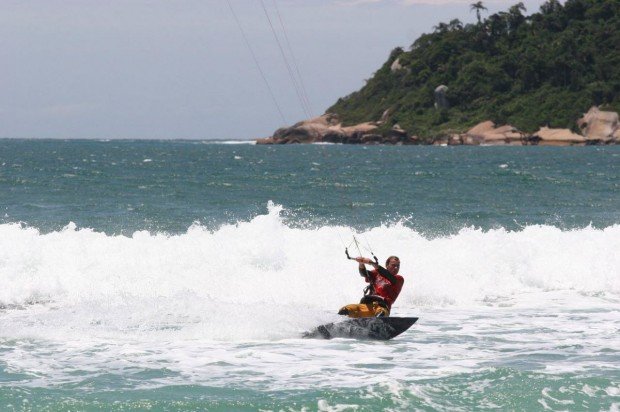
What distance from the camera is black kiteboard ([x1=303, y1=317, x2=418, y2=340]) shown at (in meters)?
15.3

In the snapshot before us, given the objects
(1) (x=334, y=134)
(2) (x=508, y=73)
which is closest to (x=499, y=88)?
(2) (x=508, y=73)

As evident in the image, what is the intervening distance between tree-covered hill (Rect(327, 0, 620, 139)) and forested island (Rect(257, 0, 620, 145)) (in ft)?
0.56

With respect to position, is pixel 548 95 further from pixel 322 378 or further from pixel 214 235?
pixel 322 378

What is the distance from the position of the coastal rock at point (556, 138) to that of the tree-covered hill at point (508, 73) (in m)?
2.95

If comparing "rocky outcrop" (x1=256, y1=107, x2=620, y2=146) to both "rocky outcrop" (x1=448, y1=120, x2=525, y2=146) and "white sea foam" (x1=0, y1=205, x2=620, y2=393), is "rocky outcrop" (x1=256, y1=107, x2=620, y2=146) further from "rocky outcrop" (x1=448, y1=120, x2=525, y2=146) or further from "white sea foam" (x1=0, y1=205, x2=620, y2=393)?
"white sea foam" (x1=0, y1=205, x2=620, y2=393)

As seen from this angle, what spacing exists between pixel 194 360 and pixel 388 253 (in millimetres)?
11283

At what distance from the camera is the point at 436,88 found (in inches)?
5659

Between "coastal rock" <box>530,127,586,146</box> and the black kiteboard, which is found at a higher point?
"coastal rock" <box>530,127,586,146</box>

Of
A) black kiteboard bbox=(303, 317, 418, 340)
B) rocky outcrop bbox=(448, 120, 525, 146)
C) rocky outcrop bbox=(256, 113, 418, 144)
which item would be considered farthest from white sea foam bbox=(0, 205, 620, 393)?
rocky outcrop bbox=(256, 113, 418, 144)

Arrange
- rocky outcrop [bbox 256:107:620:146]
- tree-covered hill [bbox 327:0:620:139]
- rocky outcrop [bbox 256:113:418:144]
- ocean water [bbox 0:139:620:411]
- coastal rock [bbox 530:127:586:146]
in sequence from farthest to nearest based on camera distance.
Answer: rocky outcrop [bbox 256:113:418:144], tree-covered hill [bbox 327:0:620:139], rocky outcrop [bbox 256:107:620:146], coastal rock [bbox 530:127:586:146], ocean water [bbox 0:139:620:411]

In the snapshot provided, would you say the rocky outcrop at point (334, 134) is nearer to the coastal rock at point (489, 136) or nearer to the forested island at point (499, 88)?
the forested island at point (499, 88)

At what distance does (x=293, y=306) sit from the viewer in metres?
17.4

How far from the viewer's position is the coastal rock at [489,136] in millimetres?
123625

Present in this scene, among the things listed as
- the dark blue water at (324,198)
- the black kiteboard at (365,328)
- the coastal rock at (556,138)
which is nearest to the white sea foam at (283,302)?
the black kiteboard at (365,328)
